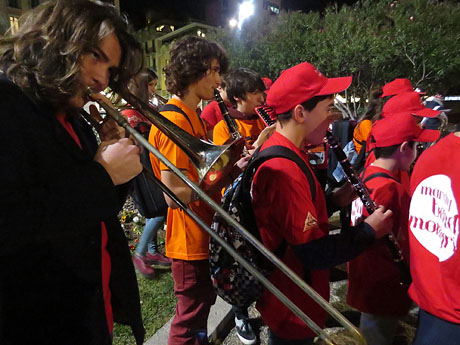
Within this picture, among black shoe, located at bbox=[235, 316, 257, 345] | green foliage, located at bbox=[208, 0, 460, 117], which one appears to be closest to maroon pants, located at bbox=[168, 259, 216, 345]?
black shoe, located at bbox=[235, 316, 257, 345]

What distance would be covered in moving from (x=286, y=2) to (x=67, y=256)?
37.7 metres

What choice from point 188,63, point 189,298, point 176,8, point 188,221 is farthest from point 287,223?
point 176,8

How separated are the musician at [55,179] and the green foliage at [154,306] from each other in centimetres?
173

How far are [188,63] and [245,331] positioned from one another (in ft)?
7.57

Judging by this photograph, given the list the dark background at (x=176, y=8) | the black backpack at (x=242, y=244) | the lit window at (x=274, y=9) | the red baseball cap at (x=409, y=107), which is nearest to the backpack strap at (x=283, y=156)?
the black backpack at (x=242, y=244)

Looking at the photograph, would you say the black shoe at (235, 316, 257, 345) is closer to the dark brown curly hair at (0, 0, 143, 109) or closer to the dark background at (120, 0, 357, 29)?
the dark brown curly hair at (0, 0, 143, 109)

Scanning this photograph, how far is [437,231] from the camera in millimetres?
1430

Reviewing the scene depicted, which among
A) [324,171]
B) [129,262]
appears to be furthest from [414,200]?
[324,171]

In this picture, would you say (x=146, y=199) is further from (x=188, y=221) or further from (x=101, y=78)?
(x=101, y=78)

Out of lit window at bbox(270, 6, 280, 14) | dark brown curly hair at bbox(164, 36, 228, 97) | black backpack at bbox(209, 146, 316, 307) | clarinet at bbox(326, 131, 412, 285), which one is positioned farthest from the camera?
lit window at bbox(270, 6, 280, 14)

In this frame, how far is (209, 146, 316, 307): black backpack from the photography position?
1.60m

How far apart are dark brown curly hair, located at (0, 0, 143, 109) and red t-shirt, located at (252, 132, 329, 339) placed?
90cm

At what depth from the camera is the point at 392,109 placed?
3107 millimetres

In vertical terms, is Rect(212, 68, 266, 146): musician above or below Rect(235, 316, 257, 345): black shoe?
above
